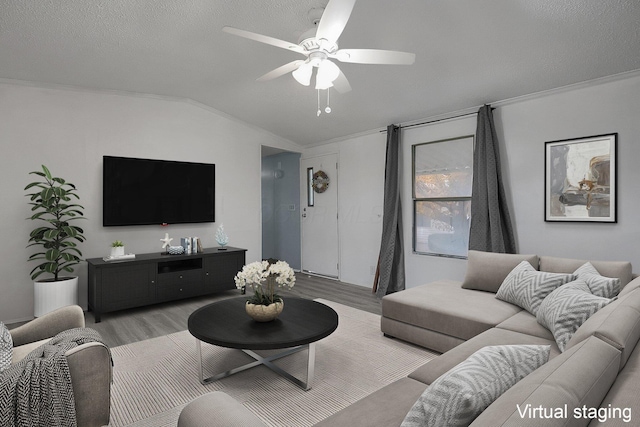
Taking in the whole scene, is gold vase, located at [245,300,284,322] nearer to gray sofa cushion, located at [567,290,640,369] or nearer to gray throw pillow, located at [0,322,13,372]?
gray throw pillow, located at [0,322,13,372]

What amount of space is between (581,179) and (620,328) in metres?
2.73

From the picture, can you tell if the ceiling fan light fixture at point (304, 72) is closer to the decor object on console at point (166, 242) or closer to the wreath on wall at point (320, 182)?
the decor object on console at point (166, 242)

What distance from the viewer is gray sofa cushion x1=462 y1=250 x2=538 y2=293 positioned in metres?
3.08

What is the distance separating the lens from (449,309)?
274 cm

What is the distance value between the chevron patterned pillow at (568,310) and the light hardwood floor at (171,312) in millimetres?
2084

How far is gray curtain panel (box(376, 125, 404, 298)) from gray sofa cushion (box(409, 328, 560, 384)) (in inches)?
98.5

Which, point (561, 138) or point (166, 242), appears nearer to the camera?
point (561, 138)

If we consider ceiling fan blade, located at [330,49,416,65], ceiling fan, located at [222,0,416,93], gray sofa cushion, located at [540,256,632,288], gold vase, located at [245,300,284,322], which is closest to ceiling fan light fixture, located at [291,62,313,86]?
ceiling fan, located at [222,0,416,93]

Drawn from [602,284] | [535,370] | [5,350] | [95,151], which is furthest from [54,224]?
[602,284]

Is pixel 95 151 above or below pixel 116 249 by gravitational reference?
above

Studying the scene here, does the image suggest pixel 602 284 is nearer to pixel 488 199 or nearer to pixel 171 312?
pixel 488 199

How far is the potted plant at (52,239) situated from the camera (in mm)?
3502

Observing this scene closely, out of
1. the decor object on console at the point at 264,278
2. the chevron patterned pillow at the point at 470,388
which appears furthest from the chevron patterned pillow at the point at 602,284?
the decor object on console at the point at 264,278

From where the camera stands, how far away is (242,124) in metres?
5.46
